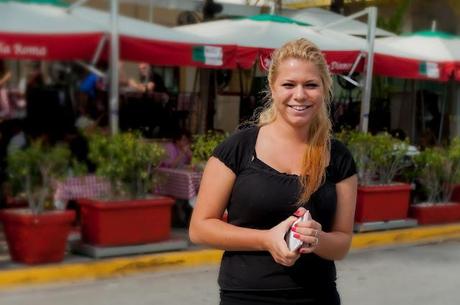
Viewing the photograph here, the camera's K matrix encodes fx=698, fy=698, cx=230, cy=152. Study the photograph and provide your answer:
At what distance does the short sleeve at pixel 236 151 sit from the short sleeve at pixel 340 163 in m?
0.28

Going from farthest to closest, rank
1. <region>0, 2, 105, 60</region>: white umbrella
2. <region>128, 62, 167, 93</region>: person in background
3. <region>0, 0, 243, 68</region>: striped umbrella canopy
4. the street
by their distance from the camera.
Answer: <region>128, 62, 167, 93</region>: person in background → <region>0, 0, 243, 68</region>: striped umbrella canopy → <region>0, 2, 105, 60</region>: white umbrella → the street

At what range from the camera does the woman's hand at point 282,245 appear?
2.01 metres

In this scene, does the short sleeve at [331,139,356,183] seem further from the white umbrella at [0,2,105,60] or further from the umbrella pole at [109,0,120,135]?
the umbrella pole at [109,0,120,135]

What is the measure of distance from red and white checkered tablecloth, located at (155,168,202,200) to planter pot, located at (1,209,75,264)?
159cm

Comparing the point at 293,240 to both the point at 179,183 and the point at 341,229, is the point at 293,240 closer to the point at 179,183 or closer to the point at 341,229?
the point at 341,229

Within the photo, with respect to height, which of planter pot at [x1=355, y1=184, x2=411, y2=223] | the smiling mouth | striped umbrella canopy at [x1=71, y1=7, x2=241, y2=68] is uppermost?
striped umbrella canopy at [x1=71, y1=7, x2=241, y2=68]

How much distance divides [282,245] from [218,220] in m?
0.29

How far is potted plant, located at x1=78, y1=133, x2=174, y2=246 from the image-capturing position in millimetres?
6879

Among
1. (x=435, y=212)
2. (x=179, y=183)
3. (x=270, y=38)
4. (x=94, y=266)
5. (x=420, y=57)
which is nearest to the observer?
(x=94, y=266)

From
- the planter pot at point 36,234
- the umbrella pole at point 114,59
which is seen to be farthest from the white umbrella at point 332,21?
the planter pot at point 36,234

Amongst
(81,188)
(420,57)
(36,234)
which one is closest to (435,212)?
(420,57)

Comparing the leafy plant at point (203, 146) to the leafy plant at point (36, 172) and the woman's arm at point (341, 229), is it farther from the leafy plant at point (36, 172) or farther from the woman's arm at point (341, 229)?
the woman's arm at point (341, 229)

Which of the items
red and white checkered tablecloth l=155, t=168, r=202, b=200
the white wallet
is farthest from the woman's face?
red and white checkered tablecloth l=155, t=168, r=202, b=200

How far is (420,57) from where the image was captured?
413 inches
